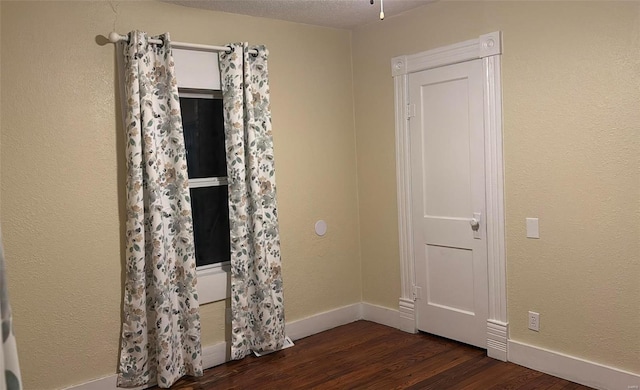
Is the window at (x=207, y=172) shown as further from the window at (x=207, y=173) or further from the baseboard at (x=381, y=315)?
the baseboard at (x=381, y=315)

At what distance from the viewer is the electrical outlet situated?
327 centimetres

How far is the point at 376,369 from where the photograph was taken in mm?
3426

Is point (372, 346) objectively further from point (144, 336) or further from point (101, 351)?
point (101, 351)

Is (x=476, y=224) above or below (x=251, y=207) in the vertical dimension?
below

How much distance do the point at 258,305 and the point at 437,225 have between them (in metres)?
1.42

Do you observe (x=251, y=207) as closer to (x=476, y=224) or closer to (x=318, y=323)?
(x=318, y=323)

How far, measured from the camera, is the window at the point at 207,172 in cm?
358

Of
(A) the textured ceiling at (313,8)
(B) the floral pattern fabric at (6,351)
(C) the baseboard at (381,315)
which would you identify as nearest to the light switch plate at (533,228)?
(C) the baseboard at (381,315)

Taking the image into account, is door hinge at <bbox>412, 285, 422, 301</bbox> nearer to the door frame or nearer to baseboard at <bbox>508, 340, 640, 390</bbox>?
the door frame

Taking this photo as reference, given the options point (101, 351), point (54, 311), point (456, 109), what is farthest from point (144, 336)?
point (456, 109)

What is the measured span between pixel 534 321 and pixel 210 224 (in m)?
2.27

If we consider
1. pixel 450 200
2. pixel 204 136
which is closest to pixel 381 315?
pixel 450 200

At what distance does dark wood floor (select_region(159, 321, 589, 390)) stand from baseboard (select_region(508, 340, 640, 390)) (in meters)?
0.05

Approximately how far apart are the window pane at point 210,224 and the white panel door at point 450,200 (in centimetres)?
143
